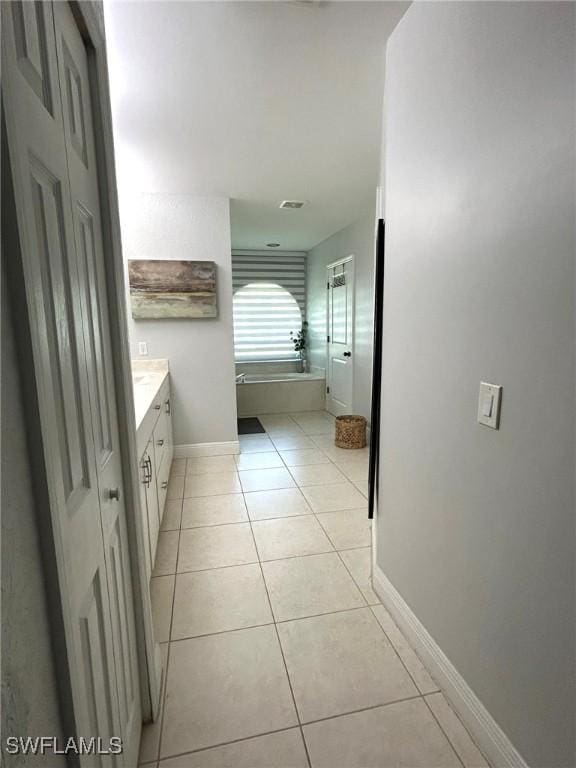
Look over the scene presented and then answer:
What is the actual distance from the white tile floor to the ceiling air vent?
286 centimetres

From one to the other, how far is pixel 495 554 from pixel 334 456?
2771mm

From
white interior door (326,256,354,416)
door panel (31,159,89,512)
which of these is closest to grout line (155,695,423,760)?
door panel (31,159,89,512)

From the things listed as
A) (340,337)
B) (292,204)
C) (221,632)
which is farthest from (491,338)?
(340,337)

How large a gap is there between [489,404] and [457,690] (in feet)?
3.48

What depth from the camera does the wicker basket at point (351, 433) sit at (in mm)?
4121

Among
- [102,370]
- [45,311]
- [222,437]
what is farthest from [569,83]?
[222,437]

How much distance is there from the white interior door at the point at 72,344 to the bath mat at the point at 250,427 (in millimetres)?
3703

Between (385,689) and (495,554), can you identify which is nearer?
(495,554)

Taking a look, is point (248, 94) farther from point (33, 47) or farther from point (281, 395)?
point (281, 395)

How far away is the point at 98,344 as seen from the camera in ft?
3.23

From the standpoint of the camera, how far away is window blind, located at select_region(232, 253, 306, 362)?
6508 mm

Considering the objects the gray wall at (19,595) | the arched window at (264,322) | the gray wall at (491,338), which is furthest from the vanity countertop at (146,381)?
the arched window at (264,322)

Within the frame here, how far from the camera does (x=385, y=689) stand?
1.45m

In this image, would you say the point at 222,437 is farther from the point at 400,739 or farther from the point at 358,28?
the point at 358,28
